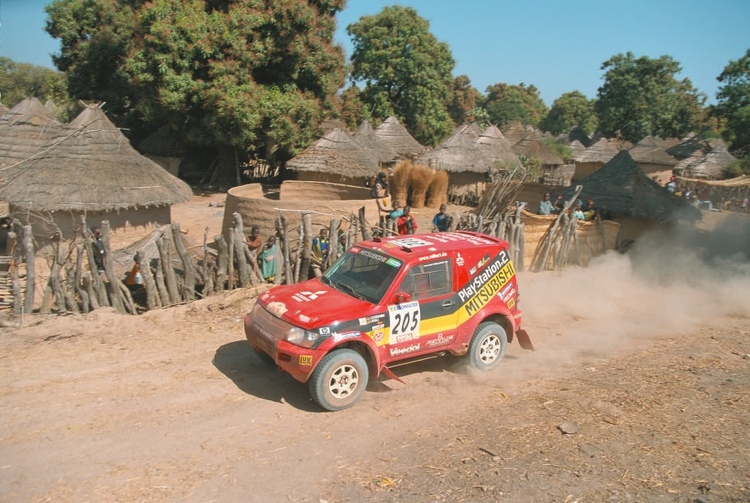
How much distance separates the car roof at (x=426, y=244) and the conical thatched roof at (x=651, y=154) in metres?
34.4

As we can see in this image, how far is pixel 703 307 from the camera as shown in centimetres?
1175

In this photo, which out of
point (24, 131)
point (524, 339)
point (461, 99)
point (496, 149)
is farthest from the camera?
point (461, 99)

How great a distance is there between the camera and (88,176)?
16.1m

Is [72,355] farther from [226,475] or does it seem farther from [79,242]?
[226,475]

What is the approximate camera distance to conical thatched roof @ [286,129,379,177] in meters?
25.1

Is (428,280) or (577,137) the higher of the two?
(577,137)

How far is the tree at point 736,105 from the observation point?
2684cm

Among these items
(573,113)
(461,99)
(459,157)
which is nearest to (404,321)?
(459,157)

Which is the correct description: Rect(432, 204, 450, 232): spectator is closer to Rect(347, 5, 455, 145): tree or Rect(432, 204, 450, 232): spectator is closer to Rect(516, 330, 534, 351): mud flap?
Rect(516, 330, 534, 351): mud flap

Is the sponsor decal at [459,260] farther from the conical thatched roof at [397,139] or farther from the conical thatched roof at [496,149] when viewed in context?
the conical thatched roof at [397,139]

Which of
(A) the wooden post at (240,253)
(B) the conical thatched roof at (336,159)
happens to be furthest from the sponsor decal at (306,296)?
(B) the conical thatched roof at (336,159)

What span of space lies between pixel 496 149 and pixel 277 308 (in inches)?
1055

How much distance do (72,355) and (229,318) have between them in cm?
237

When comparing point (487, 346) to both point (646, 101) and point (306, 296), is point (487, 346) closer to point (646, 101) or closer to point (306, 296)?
point (306, 296)
